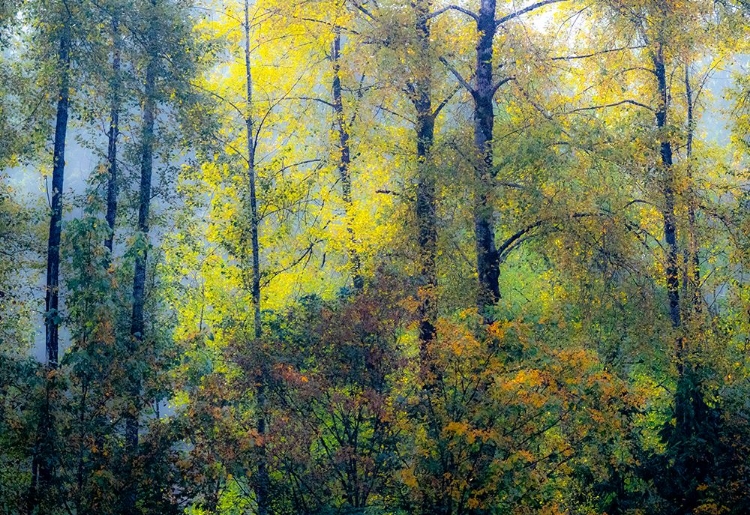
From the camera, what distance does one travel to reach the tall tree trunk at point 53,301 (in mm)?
10945

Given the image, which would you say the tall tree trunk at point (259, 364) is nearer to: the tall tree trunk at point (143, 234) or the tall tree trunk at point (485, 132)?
the tall tree trunk at point (143, 234)

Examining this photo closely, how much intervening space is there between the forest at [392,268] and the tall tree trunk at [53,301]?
0.04 meters

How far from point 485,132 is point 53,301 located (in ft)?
25.8

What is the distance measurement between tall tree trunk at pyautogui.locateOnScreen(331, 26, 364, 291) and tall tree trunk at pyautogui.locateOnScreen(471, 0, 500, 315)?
2.78 meters

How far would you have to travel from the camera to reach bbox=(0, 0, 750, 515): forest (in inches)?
437

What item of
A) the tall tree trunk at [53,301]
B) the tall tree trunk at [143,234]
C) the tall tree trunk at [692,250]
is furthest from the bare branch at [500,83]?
the tall tree trunk at [53,301]

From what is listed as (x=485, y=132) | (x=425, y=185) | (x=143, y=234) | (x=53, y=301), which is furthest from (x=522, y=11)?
(x=53, y=301)

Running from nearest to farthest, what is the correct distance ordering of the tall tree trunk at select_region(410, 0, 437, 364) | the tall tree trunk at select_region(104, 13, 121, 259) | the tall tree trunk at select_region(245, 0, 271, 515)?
the tall tree trunk at select_region(245, 0, 271, 515)
the tall tree trunk at select_region(410, 0, 437, 364)
the tall tree trunk at select_region(104, 13, 121, 259)

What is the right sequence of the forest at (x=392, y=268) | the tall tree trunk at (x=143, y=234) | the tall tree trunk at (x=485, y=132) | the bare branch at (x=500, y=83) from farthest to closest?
the bare branch at (x=500, y=83)
the tall tree trunk at (x=485, y=132)
the tall tree trunk at (x=143, y=234)
the forest at (x=392, y=268)

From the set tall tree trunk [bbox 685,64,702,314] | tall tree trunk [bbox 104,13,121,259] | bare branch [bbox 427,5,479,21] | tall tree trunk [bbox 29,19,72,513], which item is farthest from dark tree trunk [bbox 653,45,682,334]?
tall tree trunk [bbox 29,19,72,513]

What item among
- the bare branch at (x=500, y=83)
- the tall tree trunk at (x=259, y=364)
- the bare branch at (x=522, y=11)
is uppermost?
the bare branch at (x=522, y=11)

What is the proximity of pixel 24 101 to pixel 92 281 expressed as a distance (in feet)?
20.2

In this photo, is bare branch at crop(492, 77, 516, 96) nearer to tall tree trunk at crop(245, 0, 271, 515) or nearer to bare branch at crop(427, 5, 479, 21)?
bare branch at crop(427, 5, 479, 21)

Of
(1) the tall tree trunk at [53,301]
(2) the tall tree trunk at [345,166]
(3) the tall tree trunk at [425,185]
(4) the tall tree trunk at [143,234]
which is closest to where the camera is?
(1) the tall tree trunk at [53,301]
